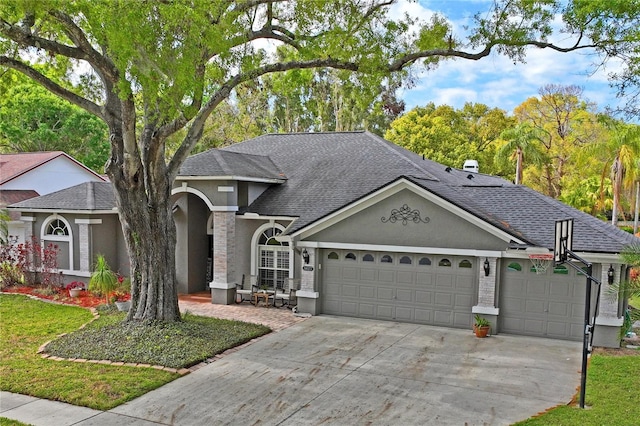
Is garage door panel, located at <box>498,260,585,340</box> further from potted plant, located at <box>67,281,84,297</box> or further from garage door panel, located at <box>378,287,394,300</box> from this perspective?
potted plant, located at <box>67,281,84,297</box>

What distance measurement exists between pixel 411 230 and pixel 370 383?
5.57 m

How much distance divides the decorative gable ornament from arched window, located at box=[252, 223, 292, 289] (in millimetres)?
3968

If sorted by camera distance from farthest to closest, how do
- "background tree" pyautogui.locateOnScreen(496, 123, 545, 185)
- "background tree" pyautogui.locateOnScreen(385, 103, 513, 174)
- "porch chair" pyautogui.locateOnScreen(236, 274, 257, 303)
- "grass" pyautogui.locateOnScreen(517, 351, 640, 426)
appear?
1. "background tree" pyautogui.locateOnScreen(496, 123, 545, 185)
2. "background tree" pyautogui.locateOnScreen(385, 103, 513, 174)
3. "porch chair" pyautogui.locateOnScreen(236, 274, 257, 303)
4. "grass" pyautogui.locateOnScreen(517, 351, 640, 426)

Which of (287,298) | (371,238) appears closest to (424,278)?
(371,238)

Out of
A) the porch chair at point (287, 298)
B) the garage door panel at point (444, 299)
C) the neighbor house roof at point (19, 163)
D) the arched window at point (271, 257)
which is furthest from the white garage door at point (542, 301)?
the neighbor house roof at point (19, 163)

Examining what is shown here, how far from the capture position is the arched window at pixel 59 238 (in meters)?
19.4

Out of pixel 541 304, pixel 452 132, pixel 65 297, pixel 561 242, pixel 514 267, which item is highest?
pixel 452 132

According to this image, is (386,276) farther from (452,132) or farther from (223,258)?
(452,132)

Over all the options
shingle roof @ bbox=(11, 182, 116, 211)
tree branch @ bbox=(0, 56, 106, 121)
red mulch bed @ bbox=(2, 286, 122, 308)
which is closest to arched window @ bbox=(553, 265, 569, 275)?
tree branch @ bbox=(0, 56, 106, 121)

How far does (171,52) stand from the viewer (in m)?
10.6

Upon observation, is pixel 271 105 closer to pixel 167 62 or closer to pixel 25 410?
pixel 167 62

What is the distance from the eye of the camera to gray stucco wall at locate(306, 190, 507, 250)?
1387cm

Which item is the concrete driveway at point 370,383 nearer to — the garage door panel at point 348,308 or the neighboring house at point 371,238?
the neighboring house at point 371,238

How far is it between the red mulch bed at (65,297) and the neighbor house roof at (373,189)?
6019 millimetres
